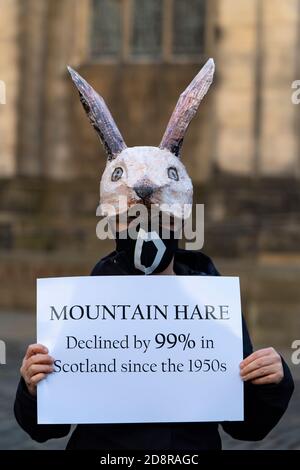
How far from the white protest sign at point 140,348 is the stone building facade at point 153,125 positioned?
727 centimetres

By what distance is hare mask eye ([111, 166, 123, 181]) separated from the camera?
7.69 feet

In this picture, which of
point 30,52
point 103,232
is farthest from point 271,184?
point 103,232

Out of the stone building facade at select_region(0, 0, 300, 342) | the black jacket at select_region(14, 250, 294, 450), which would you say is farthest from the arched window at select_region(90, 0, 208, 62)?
the black jacket at select_region(14, 250, 294, 450)

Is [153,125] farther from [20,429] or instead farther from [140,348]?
[140,348]

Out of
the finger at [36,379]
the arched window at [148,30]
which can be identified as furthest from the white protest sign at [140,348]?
the arched window at [148,30]

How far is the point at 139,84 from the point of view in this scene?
11.5m

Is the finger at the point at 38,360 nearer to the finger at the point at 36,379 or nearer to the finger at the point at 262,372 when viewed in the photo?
the finger at the point at 36,379

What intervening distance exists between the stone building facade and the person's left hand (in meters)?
7.36

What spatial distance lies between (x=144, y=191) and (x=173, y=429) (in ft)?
2.17

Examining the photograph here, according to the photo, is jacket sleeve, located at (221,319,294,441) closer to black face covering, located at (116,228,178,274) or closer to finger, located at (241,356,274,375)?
finger, located at (241,356,274,375)

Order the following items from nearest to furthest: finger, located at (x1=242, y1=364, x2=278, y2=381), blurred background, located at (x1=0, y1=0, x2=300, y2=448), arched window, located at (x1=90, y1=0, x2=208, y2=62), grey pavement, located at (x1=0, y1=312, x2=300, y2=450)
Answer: finger, located at (x1=242, y1=364, x2=278, y2=381), grey pavement, located at (x1=0, y1=312, x2=300, y2=450), blurred background, located at (x1=0, y1=0, x2=300, y2=448), arched window, located at (x1=90, y1=0, x2=208, y2=62)

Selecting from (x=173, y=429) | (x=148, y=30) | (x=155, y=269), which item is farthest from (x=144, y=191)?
(x=148, y=30)

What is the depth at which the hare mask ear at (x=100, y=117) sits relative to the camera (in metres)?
2.39
